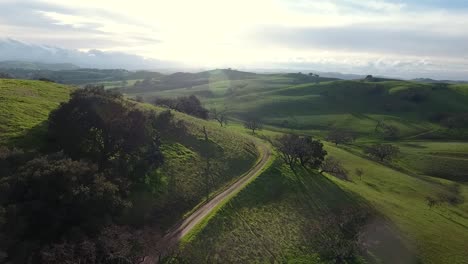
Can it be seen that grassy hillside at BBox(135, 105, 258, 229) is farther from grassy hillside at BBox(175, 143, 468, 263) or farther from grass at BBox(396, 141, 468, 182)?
grass at BBox(396, 141, 468, 182)

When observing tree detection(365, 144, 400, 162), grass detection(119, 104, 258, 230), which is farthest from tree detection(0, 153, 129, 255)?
tree detection(365, 144, 400, 162)

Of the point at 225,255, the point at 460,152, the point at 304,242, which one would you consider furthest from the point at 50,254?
the point at 460,152

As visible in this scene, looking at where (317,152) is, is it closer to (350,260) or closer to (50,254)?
(350,260)

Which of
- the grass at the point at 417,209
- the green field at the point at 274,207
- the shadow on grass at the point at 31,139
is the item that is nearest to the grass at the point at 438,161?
the grass at the point at 417,209

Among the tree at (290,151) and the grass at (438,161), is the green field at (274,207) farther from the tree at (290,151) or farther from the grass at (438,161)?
the grass at (438,161)

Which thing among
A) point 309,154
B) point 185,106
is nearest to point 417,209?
point 309,154
